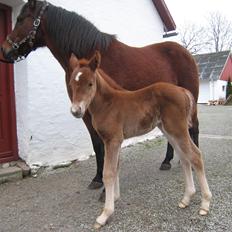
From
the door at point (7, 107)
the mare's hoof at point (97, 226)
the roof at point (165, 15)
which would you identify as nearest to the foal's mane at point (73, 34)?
the door at point (7, 107)

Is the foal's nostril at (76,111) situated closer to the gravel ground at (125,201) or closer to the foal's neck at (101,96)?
the foal's neck at (101,96)

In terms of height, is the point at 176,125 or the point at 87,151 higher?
the point at 176,125

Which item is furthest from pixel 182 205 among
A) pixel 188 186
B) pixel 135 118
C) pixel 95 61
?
pixel 95 61

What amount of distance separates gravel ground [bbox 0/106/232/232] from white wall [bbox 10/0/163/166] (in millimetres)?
351

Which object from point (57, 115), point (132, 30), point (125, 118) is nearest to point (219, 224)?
point (125, 118)

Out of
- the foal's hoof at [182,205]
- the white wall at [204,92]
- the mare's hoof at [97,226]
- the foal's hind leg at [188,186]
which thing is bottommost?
the white wall at [204,92]

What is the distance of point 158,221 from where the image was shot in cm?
315

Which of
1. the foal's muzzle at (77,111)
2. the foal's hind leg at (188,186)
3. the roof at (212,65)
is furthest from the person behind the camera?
the roof at (212,65)

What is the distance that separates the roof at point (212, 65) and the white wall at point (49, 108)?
23525 millimetres

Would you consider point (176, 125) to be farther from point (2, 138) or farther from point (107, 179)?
point (2, 138)

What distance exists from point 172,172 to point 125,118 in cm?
206

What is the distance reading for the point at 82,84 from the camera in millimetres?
2701

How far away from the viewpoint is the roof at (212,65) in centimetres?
2862

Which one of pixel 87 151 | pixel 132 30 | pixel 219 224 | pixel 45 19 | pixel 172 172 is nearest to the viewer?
pixel 219 224
